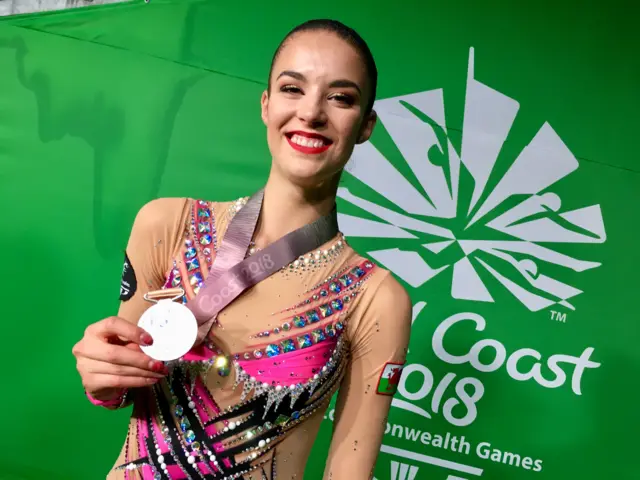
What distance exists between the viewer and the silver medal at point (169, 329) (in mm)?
840

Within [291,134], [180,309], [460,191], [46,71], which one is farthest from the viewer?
[460,191]

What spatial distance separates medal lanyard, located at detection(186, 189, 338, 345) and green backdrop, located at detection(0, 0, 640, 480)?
97 cm

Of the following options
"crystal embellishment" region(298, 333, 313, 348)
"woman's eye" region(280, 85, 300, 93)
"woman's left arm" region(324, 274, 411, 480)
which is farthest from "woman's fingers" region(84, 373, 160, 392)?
"woman's eye" region(280, 85, 300, 93)

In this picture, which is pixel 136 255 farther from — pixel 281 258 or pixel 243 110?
pixel 243 110

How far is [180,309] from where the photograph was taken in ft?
2.83

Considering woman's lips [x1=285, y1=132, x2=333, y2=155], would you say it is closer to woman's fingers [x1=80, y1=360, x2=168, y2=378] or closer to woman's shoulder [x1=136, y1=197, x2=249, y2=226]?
woman's shoulder [x1=136, y1=197, x2=249, y2=226]

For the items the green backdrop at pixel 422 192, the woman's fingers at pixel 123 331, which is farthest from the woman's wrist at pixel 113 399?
the green backdrop at pixel 422 192

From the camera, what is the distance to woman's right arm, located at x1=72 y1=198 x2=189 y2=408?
84cm

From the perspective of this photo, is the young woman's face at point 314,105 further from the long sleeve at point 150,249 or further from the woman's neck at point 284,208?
the long sleeve at point 150,249

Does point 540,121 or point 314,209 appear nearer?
point 314,209

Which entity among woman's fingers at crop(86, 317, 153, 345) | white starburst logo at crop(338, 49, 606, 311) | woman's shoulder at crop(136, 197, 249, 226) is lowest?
woman's fingers at crop(86, 317, 153, 345)

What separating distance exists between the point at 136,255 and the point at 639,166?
1.88 m

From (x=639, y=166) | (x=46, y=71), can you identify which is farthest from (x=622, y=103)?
(x=46, y=71)

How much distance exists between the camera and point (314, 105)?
97 centimetres
